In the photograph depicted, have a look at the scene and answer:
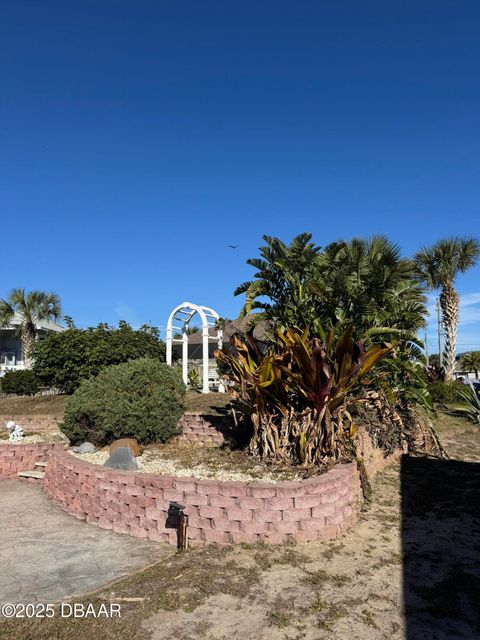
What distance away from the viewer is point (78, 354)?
14.9 metres

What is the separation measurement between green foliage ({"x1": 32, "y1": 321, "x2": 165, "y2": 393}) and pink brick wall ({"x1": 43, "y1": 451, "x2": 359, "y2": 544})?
9.52 m

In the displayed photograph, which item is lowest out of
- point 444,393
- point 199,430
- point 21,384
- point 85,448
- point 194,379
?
point 85,448

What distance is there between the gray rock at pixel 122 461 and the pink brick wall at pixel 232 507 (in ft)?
2.07

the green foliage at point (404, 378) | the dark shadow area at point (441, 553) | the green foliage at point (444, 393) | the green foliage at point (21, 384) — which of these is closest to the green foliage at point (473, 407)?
the green foliage at point (444, 393)

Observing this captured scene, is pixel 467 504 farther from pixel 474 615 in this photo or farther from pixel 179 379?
pixel 179 379

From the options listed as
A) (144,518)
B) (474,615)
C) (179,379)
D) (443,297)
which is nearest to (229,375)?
(179,379)

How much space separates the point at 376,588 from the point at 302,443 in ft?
8.08

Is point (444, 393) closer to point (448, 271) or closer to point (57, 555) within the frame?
point (448, 271)

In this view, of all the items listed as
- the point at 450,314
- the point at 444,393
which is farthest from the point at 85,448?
the point at 450,314

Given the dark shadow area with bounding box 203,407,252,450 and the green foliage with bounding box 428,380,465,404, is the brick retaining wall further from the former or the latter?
the green foliage with bounding box 428,380,465,404

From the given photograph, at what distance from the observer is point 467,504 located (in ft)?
20.6

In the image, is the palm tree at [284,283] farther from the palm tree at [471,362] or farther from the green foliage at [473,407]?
the palm tree at [471,362]

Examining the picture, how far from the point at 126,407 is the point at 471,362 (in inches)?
1358

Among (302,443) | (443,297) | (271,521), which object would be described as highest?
(443,297)
